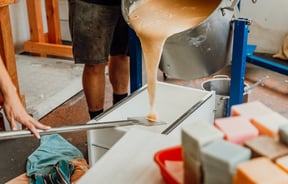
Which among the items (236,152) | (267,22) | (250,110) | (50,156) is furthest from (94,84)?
(267,22)

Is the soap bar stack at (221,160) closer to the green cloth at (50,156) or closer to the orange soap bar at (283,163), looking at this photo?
the orange soap bar at (283,163)

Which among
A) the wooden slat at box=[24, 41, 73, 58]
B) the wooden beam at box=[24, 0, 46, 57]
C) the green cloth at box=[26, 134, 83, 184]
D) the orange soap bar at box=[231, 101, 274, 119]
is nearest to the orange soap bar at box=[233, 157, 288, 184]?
the orange soap bar at box=[231, 101, 274, 119]

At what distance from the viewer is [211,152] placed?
17.8 inches

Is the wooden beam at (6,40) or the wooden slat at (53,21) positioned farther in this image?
the wooden slat at (53,21)

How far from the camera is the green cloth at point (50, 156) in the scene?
→ 1.53 m

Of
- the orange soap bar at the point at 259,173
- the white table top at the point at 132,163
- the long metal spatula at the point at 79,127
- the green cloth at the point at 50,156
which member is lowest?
the green cloth at the point at 50,156

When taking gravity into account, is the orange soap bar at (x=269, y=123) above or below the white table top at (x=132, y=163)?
above

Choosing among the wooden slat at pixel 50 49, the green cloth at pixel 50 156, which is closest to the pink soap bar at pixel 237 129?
the green cloth at pixel 50 156

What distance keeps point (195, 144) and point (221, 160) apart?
0.04m

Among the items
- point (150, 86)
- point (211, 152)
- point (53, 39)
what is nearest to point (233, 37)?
point (150, 86)

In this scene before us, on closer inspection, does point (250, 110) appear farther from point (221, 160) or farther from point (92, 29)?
point (92, 29)

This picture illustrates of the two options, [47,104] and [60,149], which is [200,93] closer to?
[60,149]

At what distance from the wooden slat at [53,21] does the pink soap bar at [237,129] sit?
242 centimetres

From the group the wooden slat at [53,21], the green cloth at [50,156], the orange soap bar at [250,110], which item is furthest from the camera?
the wooden slat at [53,21]
